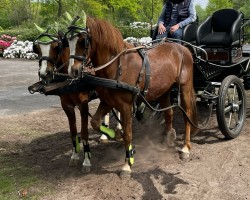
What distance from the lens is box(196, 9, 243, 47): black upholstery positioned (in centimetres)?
648

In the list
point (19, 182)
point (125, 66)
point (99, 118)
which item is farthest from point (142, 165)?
point (19, 182)

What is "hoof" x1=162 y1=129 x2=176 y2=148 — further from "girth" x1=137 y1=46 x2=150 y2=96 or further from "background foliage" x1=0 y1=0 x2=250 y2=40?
"background foliage" x1=0 y1=0 x2=250 y2=40

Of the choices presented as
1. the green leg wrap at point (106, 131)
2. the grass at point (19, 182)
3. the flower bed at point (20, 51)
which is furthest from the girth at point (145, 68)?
the flower bed at point (20, 51)

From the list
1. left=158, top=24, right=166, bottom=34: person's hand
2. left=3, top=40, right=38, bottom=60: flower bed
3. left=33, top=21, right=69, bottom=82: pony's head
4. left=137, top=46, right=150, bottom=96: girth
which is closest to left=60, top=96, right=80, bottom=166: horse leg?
left=33, top=21, right=69, bottom=82: pony's head

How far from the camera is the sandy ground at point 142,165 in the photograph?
4.41m

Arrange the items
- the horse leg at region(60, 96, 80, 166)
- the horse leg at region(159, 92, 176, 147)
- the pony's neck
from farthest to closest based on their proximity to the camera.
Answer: the horse leg at region(159, 92, 176, 147)
the horse leg at region(60, 96, 80, 166)
the pony's neck

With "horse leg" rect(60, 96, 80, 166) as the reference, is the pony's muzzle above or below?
above

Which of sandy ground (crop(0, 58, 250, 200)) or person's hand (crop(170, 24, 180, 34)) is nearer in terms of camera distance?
sandy ground (crop(0, 58, 250, 200))

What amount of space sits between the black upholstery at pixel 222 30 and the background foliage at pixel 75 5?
8.54 meters

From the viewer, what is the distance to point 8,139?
22.4 ft

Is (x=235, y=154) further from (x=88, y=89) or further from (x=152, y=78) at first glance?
(x=88, y=89)

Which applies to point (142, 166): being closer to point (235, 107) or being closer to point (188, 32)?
point (235, 107)

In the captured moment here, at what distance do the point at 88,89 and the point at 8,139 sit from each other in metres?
2.65

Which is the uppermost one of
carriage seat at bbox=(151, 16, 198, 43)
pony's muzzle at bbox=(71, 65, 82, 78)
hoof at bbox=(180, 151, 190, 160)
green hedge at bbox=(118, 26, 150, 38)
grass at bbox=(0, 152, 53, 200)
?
carriage seat at bbox=(151, 16, 198, 43)
